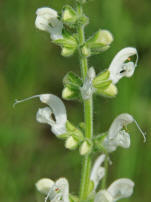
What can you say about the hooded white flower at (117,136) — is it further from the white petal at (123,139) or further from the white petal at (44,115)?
the white petal at (44,115)

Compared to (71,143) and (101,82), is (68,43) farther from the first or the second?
(71,143)

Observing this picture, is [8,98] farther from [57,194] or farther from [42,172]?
[57,194]

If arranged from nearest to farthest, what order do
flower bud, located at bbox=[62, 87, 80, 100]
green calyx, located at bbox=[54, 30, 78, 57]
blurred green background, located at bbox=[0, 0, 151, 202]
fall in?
1. green calyx, located at bbox=[54, 30, 78, 57]
2. flower bud, located at bbox=[62, 87, 80, 100]
3. blurred green background, located at bbox=[0, 0, 151, 202]

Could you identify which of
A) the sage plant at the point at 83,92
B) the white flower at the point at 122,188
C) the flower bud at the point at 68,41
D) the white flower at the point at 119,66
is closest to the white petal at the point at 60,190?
the sage plant at the point at 83,92

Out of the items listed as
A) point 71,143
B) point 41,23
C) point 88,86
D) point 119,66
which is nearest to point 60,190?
point 71,143

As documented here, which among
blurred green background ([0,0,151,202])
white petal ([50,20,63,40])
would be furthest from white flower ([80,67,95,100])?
blurred green background ([0,0,151,202])

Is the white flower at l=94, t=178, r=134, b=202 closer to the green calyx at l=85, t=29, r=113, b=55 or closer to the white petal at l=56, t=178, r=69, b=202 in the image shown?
the white petal at l=56, t=178, r=69, b=202
